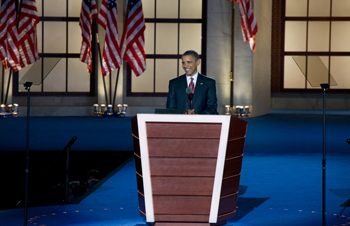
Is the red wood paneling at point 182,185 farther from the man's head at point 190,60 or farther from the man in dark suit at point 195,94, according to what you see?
the man's head at point 190,60

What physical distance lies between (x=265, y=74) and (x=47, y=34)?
819 cm

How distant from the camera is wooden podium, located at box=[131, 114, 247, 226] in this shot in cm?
499

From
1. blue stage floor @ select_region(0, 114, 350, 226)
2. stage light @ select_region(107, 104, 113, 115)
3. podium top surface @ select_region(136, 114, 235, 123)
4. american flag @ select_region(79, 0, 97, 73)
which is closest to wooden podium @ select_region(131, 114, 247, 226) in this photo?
podium top surface @ select_region(136, 114, 235, 123)

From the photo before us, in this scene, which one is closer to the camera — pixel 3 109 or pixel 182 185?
pixel 182 185

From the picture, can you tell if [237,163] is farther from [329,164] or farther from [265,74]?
[265,74]

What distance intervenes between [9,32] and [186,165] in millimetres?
13445

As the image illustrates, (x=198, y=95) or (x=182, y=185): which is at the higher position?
(x=198, y=95)

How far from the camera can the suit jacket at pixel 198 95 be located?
6.05m

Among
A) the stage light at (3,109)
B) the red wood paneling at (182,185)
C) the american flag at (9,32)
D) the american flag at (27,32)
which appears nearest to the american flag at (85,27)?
the american flag at (27,32)

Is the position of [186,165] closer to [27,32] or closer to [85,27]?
[85,27]

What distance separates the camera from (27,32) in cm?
1723

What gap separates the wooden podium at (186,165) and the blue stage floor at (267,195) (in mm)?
461

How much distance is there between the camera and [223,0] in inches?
738

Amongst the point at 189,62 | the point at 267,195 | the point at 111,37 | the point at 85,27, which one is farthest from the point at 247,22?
the point at 189,62
